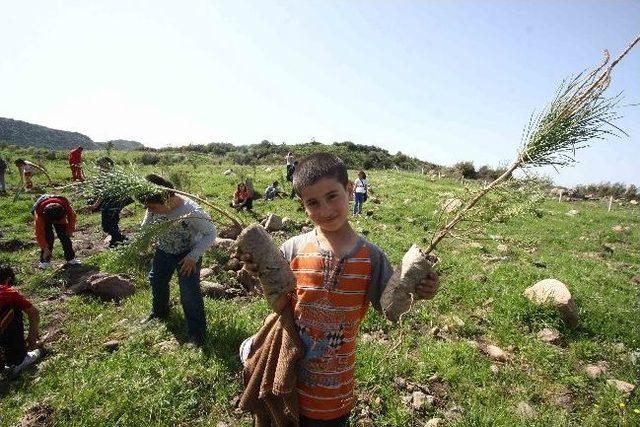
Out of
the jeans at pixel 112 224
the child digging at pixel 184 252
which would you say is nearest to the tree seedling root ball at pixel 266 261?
the child digging at pixel 184 252

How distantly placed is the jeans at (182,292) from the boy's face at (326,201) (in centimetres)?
317

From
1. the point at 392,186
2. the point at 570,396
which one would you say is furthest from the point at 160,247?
the point at 392,186

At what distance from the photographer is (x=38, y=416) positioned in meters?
3.95

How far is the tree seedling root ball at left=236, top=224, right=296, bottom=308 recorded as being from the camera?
→ 7.45ft

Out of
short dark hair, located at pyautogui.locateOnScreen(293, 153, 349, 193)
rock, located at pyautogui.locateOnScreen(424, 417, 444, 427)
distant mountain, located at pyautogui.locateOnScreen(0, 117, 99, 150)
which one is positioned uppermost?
distant mountain, located at pyautogui.locateOnScreen(0, 117, 99, 150)

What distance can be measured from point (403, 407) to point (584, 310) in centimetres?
418

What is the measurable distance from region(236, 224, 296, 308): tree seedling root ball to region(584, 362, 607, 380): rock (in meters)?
4.84

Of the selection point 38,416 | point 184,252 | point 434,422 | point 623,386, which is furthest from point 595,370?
point 38,416

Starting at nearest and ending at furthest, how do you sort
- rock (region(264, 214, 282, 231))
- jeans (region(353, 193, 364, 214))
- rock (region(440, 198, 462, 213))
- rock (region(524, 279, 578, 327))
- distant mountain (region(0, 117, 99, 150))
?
1. rock (region(440, 198, 462, 213))
2. rock (region(524, 279, 578, 327))
3. rock (region(264, 214, 282, 231))
4. jeans (region(353, 193, 364, 214))
5. distant mountain (region(0, 117, 99, 150))

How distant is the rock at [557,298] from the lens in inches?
247

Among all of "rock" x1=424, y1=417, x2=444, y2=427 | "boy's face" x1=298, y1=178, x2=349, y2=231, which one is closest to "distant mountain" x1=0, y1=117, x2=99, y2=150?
"rock" x1=424, y1=417, x2=444, y2=427

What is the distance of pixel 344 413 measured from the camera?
8.39 feet

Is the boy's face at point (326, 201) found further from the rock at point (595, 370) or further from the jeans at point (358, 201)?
the jeans at point (358, 201)

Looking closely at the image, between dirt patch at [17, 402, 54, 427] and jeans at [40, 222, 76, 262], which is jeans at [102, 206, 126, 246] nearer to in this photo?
jeans at [40, 222, 76, 262]
